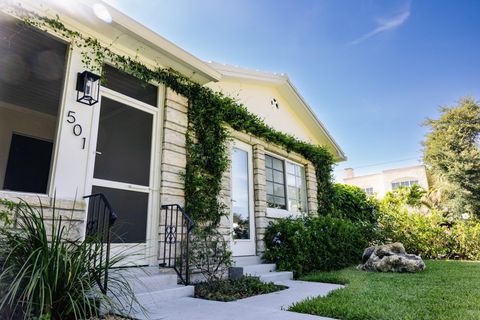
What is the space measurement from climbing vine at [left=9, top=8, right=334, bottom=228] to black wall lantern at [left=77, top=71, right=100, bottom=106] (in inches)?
8.1

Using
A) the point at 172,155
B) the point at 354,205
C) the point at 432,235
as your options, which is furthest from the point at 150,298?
the point at 432,235

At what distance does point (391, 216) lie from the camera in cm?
878

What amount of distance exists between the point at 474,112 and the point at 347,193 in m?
10.2

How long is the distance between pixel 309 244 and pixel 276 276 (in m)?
1.25

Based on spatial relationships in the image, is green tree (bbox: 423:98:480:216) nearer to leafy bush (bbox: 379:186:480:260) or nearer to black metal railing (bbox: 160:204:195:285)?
leafy bush (bbox: 379:186:480:260)

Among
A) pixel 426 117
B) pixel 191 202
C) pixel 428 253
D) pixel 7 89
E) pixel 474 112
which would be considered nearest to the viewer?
pixel 191 202

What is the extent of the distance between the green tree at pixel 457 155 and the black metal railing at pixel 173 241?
45.9 ft

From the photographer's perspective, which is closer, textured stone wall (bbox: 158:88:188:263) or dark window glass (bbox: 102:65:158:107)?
textured stone wall (bbox: 158:88:188:263)

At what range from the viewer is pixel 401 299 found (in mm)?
3227

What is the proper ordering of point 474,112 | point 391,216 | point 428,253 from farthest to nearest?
1. point 474,112
2. point 391,216
3. point 428,253

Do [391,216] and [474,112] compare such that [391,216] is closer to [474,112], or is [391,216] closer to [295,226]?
[295,226]

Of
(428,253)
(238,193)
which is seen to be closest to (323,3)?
(238,193)

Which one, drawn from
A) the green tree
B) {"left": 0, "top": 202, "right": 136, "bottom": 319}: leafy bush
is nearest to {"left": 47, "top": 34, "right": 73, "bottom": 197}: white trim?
{"left": 0, "top": 202, "right": 136, "bottom": 319}: leafy bush

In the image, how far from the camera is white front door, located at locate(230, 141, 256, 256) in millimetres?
5188
